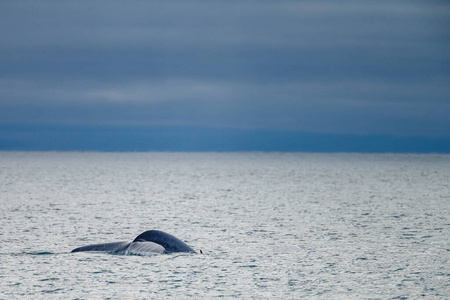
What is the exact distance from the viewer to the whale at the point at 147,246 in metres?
22.6

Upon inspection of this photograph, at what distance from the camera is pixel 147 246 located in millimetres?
22781

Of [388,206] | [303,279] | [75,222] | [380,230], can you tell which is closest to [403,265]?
[303,279]

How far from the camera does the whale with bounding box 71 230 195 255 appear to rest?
22.6m

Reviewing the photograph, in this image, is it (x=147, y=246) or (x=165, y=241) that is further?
(x=165, y=241)

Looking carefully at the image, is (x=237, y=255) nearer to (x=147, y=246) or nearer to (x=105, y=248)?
(x=147, y=246)

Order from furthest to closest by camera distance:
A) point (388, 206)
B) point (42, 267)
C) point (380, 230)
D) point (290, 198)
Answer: point (290, 198)
point (388, 206)
point (380, 230)
point (42, 267)

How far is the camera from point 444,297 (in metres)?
16.5

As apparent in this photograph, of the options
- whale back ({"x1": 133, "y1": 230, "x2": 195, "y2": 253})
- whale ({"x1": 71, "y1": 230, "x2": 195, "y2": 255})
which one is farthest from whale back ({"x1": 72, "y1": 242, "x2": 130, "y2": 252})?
whale back ({"x1": 133, "y1": 230, "x2": 195, "y2": 253})

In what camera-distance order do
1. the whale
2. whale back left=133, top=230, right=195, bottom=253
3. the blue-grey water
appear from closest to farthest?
the blue-grey water
the whale
whale back left=133, top=230, right=195, bottom=253

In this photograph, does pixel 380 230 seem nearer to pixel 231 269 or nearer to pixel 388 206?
pixel 231 269

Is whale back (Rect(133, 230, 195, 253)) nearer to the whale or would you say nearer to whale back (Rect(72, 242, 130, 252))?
the whale

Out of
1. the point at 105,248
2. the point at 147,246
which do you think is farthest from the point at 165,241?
the point at 105,248

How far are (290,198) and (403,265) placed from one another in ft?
112

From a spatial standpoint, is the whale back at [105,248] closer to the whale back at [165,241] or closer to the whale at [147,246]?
the whale at [147,246]
